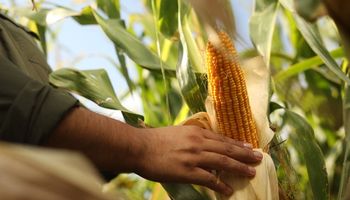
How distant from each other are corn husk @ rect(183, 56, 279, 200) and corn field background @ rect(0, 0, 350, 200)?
0.06 metres

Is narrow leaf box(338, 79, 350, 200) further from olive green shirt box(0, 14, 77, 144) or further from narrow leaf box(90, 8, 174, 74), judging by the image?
olive green shirt box(0, 14, 77, 144)

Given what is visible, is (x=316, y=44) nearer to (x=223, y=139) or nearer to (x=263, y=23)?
(x=263, y=23)

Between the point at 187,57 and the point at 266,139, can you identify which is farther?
the point at 187,57

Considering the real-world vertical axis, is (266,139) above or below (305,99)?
above

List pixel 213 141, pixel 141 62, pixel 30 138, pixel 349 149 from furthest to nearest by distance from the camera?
pixel 141 62 < pixel 349 149 < pixel 213 141 < pixel 30 138

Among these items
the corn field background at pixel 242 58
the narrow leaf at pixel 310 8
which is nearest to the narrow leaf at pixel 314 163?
the corn field background at pixel 242 58

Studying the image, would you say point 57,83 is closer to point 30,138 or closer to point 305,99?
point 30,138

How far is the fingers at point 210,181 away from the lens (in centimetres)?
95

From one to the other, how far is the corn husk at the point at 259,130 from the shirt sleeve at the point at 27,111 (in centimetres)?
25

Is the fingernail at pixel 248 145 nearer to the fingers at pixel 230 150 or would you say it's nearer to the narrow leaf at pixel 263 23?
the fingers at pixel 230 150

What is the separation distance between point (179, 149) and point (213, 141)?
0.06 meters

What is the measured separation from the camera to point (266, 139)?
40.2 inches

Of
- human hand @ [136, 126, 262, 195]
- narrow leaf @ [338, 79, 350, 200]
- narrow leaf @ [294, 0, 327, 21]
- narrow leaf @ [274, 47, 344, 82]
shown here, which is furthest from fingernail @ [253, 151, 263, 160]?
narrow leaf @ [294, 0, 327, 21]

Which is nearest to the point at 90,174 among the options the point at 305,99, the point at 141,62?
the point at 141,62
